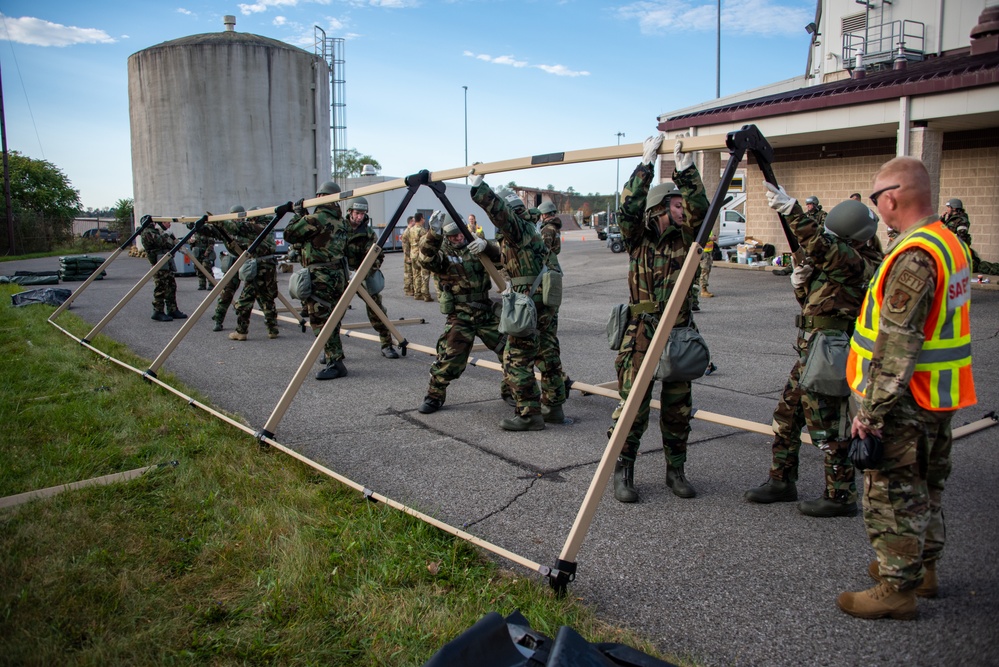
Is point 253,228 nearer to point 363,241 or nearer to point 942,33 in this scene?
point 363,241

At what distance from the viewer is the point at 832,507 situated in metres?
4.28

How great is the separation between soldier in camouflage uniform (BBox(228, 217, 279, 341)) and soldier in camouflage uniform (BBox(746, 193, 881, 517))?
27.8 ft

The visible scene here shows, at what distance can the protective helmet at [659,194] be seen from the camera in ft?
14.6

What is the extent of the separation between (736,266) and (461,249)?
1521cm

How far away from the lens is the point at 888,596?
3.14 meters

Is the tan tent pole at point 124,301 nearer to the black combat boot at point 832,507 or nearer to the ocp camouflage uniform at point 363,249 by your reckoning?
the ocp camouflage uniform at point 363,249

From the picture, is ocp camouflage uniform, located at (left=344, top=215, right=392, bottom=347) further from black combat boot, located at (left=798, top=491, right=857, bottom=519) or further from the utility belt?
black combat boot, located at (left=798, top=491, right=857, bottom=519)

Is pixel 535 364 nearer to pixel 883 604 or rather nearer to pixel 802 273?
pixel 802 273

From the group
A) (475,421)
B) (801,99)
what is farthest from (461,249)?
(801,99)

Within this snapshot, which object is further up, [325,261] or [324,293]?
[325,261]

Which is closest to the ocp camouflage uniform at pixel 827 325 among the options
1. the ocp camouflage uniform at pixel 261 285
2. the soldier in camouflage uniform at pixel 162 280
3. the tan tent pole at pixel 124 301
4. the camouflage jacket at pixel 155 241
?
the tan tent pole at pixel 124 301

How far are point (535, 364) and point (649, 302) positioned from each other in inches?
83.3

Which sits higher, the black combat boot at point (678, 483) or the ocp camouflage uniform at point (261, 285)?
the ocp camouflage uniform at point (261, 285)

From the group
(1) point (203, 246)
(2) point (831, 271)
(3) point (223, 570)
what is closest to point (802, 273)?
(2) point (831, 271)
